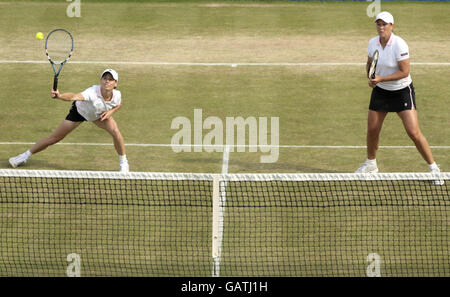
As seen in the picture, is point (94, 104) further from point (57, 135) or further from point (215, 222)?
point (215, 222)

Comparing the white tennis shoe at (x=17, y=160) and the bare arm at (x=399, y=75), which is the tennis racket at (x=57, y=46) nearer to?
the white tennis shoe at (x=17, y=160)

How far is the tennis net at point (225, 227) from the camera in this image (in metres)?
9.62

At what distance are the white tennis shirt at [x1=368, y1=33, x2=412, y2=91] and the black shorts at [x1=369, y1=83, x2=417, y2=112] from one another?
2.5 inches

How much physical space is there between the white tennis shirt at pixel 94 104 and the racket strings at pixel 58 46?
1.06 metres

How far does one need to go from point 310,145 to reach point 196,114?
2.37 metres

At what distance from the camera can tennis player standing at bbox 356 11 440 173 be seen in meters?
11.6

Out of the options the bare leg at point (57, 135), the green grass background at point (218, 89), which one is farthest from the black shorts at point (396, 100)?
the bare leg at point (57, 135)

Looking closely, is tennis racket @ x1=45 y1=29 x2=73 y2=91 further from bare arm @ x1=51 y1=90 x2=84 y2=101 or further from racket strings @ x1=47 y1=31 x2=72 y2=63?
bare arm @ x1=51 y1=90 x2=84 y2=101

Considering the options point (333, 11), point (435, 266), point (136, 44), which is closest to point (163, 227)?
point (435, 266)

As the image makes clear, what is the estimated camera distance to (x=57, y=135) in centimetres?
1256

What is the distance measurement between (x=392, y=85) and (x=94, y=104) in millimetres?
4059

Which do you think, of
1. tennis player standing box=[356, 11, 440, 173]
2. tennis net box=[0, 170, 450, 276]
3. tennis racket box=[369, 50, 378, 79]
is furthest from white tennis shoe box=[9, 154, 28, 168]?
tennis racket box=[369, 50, 378, 79]
